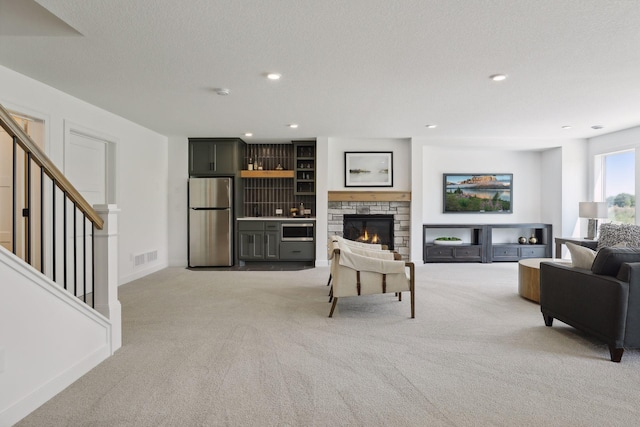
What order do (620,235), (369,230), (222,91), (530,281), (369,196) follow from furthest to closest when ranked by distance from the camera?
(369,230)
(369,196)
(620,235)
(530,281)
(222,91)

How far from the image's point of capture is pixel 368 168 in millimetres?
7195

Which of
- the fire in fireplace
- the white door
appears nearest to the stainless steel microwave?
the fire in fireplace

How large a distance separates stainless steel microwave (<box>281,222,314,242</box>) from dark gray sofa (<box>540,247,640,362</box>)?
14.8 ft

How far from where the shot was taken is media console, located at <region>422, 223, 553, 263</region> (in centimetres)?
715

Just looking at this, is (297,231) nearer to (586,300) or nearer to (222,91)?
(222,91)

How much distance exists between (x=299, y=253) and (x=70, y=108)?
4347 mm

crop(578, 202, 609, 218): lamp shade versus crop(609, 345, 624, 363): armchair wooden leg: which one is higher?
crop(578, 202, 609, 218): lamp shade

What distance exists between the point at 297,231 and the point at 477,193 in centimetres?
394

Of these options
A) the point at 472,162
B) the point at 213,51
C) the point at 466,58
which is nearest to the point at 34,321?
the point at 213,51

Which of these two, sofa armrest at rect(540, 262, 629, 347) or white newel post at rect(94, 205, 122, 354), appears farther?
white newel post at rect(94, 205, 122, 354)

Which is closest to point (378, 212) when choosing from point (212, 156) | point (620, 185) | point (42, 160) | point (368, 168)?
point (368, 168)

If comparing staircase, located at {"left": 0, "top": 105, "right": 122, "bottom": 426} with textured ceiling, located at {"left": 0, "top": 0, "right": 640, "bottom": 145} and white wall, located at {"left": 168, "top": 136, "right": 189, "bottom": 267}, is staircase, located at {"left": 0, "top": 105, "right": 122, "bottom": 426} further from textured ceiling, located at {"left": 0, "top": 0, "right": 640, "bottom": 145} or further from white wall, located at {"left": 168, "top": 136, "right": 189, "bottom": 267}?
white wall, located at {"left": 168, "top": 136, "right": 189, "bottom": 267}

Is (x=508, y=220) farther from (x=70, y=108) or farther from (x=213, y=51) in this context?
(x=70, y=108)

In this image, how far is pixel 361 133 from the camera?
659cm
